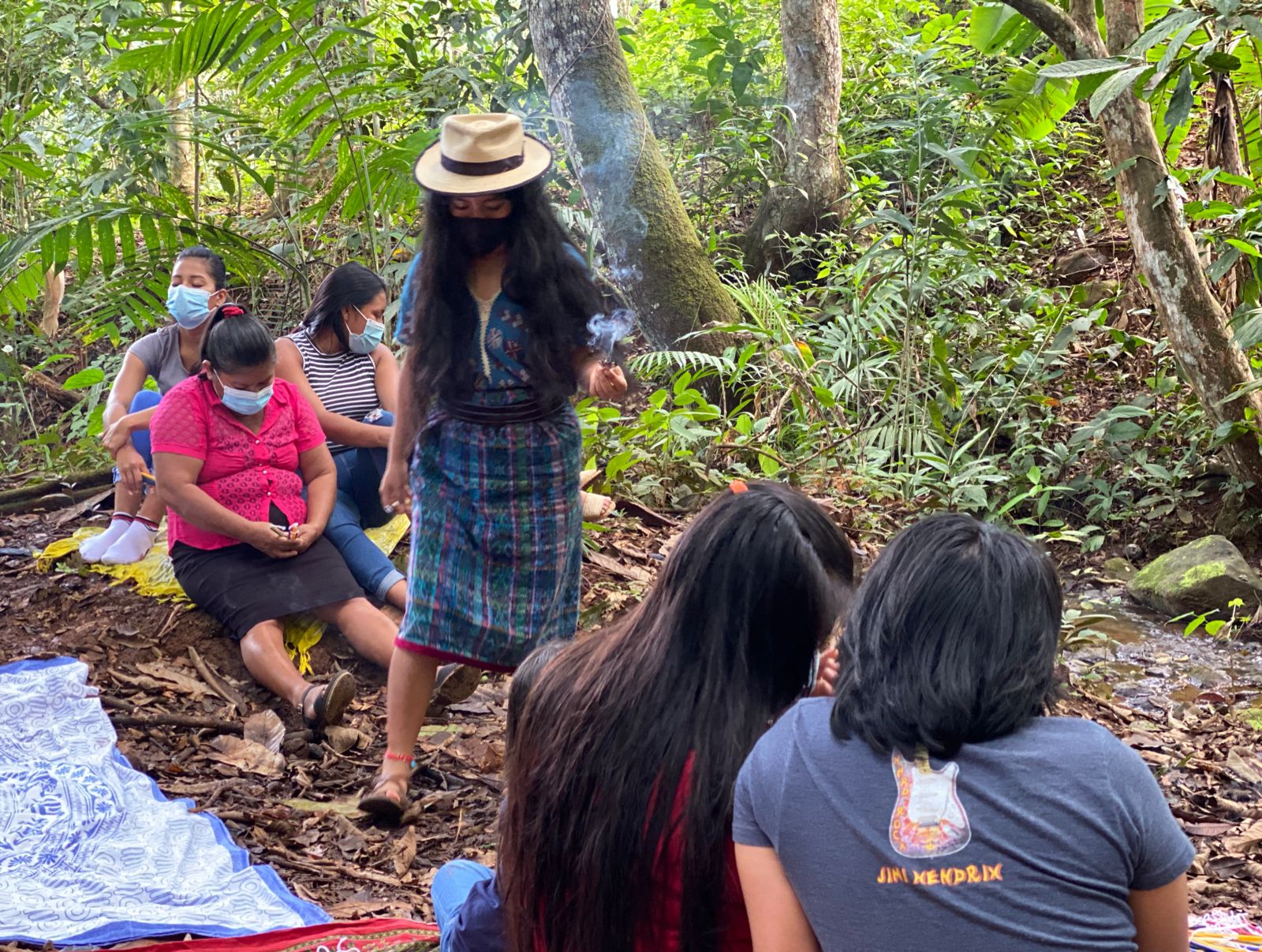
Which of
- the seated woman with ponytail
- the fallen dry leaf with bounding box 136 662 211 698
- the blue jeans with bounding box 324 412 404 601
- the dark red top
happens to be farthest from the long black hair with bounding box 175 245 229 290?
the dark red top

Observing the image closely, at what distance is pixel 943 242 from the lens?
6.81m

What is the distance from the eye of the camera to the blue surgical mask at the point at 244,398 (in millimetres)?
3914

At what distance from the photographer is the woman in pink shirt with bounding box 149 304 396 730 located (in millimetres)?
3863

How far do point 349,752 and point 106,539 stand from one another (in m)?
1.80

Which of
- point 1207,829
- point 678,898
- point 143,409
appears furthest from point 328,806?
point 1207,829

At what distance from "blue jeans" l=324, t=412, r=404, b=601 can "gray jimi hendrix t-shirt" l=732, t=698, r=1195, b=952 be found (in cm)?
308

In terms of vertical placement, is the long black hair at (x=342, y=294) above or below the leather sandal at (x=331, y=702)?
above

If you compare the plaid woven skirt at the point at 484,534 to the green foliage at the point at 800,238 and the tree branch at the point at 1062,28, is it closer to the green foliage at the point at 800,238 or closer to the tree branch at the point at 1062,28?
the green foliage at the point at 800,238

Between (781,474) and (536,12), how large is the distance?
266 centimetres

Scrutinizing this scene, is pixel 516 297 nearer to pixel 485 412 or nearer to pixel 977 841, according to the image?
pixel 485 412

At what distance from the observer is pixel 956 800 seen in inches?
56.5

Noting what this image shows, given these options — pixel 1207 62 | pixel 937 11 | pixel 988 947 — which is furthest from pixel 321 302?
pixel 937 11

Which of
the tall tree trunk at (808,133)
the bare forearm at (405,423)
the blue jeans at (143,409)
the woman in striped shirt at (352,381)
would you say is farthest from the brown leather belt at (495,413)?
the tall tree trunk at (808,133)

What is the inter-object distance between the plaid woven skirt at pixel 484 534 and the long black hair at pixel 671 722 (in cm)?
134
